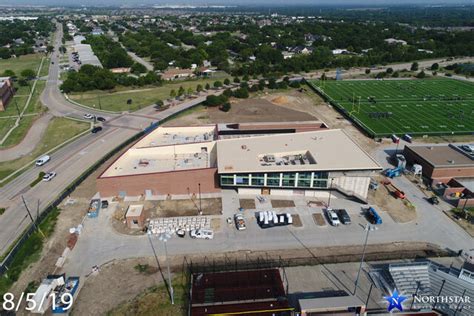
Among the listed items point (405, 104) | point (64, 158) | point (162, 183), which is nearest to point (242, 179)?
point (162, 183)

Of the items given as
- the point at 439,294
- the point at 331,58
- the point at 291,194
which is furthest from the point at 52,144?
the point at 331,58

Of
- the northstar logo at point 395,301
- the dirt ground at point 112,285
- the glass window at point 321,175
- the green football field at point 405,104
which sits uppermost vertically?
the glass window at point 321,175

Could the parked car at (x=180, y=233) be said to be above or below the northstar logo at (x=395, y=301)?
below

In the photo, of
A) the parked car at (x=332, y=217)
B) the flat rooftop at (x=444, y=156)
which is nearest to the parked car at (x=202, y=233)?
the parked car at (x=332, y=217)

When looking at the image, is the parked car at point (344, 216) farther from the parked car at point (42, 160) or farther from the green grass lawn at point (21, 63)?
the green grass lawn at point (21, 63)

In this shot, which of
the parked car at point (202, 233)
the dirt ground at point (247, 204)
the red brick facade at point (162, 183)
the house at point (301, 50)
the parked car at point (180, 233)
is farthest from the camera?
the house at point (301, 50)

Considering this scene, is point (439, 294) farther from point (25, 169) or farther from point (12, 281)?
point (25, 169)

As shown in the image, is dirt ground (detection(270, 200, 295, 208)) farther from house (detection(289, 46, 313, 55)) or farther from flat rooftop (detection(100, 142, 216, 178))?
house (detection(289, 46, 313, 55))
